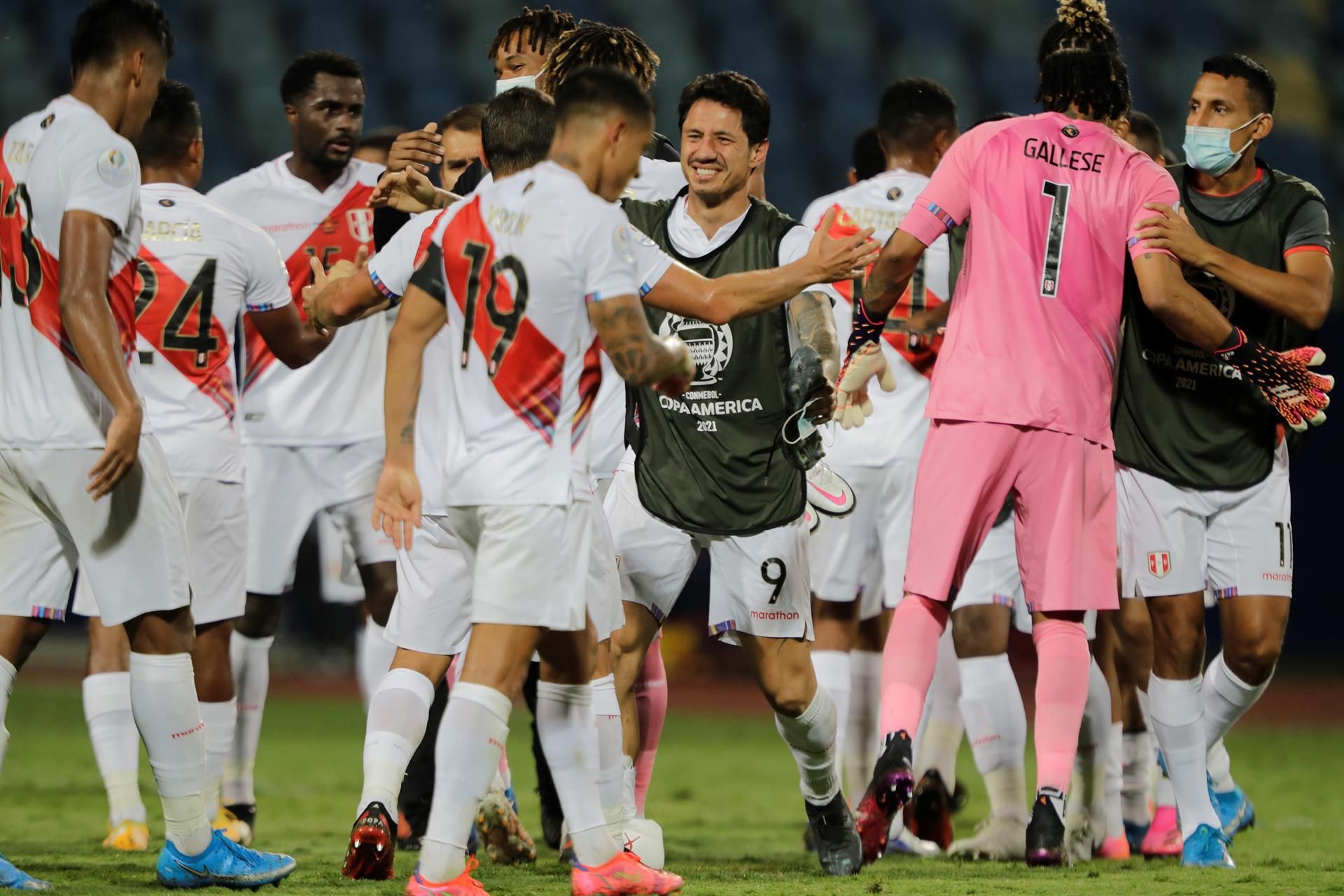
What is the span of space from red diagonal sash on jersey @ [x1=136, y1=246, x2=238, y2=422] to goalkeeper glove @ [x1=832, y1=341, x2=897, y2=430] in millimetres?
2263

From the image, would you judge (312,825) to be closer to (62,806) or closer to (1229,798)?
(62,806)

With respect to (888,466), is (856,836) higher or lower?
lower

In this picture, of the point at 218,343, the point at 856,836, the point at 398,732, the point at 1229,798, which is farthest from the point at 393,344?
the point at 1229,798

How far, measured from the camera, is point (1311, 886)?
15.0 feet

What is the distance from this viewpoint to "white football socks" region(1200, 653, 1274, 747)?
5.80m

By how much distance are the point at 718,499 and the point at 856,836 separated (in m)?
1.20

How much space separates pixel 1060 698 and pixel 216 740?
3111 mm

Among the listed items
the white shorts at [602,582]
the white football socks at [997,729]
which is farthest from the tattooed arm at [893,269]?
the white football socks at [997,729]

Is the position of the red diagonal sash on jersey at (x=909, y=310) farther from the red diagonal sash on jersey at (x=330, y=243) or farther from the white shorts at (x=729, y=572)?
the red diagonal sash on jersey at (x=330, y=243)

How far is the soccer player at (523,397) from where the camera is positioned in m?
4.00

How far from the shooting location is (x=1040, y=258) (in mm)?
5039

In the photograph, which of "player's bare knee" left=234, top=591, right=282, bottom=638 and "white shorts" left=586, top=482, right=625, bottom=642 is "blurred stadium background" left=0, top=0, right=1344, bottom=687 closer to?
"player's bare knee" left=234, top=591, right=282, bottom=638

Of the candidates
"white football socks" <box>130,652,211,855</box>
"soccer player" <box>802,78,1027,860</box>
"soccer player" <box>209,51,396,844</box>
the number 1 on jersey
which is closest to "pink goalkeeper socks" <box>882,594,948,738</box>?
the number 1 on jersey

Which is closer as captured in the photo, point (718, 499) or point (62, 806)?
point (718, 499)
